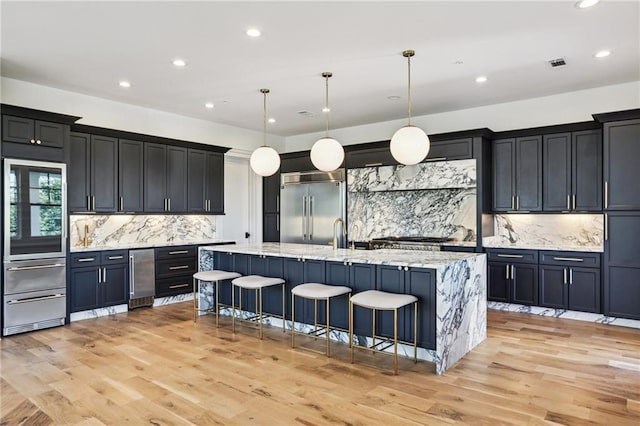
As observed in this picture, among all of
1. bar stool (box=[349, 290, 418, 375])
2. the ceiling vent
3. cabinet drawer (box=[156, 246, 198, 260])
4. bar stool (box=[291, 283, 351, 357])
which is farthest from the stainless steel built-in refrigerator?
the ceiling vent

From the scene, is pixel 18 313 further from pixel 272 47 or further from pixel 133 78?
pixel 272 47

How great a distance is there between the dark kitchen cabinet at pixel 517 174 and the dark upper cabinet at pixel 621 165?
80 cm

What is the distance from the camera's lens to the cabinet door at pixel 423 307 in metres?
3.45

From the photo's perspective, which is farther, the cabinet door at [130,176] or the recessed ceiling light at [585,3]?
the cabinet door at [130,176]

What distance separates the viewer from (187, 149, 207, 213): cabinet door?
21.3ft

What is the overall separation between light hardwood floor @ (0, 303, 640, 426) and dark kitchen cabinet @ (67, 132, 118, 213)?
1.66 m

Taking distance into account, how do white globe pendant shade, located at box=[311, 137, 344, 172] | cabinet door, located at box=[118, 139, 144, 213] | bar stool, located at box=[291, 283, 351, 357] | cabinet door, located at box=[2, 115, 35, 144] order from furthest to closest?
1. cabinet door, located at box=[118, 139, 144, 213]
2. white globe pendant shade, located at box=[311, 137, 344, 172]
3. cabinet door, located at box=[2, 115, 35, 144]
4. bar stool, located at box=[291, 283, 351, 357]

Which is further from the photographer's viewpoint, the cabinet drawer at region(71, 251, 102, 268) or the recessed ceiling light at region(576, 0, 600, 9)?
the cabinet drawer at region(71, 251, 102, 268)

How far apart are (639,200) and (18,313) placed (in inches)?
267

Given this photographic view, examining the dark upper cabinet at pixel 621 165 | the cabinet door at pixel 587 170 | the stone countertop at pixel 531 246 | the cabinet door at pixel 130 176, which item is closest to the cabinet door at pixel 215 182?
the cabinet door at pixel 130 176

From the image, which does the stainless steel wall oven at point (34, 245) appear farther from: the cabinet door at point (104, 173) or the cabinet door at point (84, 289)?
the cabinet door at point (104, 173)

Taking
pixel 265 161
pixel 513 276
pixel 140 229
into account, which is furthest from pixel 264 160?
pixel 513 276

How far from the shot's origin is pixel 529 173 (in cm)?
555

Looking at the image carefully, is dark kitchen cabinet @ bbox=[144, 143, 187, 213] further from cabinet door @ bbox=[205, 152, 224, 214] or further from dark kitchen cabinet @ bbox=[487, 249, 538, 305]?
dark kitchen cabinet @ bbox=[487, 249, 538, 305]
